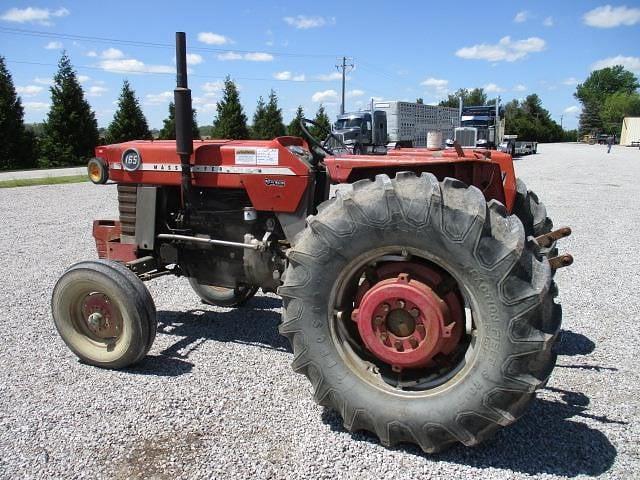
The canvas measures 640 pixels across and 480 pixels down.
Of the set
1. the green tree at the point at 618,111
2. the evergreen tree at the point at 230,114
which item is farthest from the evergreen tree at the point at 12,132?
the green tree at the point at 618,111

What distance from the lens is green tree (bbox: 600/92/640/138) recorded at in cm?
8994

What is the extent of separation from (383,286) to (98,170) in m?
2.55

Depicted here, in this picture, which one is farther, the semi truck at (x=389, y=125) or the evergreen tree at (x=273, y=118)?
the evergreen tree at (x=273, y=118)

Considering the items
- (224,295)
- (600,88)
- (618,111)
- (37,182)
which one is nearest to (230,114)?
(37,182)

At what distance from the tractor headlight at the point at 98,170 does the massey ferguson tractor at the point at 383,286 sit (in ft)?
2.07

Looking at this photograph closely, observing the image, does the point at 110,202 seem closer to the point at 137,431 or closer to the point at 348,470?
the point at 137,431

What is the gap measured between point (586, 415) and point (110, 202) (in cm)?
1219

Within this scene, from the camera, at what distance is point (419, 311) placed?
2.62m

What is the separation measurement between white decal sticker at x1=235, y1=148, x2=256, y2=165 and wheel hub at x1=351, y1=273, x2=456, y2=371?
1408mm

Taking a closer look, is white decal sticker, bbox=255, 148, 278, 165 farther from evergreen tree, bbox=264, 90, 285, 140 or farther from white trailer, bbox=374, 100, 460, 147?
evergreen tree, bbox=264, 90, 285, 140

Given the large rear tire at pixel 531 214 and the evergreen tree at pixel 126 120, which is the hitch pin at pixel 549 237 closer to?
the large rear tire at pixel 531 214

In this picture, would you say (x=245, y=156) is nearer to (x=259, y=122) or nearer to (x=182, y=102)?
(x=182, y=102)

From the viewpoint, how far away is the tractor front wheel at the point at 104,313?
138 inches

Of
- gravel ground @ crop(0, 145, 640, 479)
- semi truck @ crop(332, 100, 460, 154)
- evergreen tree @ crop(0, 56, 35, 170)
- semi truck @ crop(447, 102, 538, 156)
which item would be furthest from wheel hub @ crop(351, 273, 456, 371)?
evergreen tree @ crop(0, 56, 35, 170)
